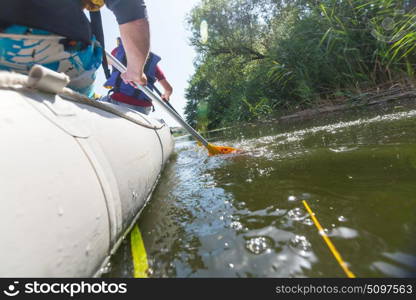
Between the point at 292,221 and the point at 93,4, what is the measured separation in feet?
5.38

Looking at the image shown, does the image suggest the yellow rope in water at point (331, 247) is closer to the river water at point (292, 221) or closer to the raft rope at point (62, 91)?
the river water at point (292, 221)

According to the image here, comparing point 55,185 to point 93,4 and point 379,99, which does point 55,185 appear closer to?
point 93,4

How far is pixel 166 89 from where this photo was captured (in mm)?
3850

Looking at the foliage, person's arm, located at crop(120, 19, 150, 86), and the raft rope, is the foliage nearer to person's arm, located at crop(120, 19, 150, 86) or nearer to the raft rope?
person's arm, located at crop(120, 19, 150, 86)

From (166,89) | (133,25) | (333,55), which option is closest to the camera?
(133,25)

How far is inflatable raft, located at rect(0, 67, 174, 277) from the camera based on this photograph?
0.47 metres

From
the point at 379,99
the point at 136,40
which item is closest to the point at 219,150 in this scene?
the point at 136,40

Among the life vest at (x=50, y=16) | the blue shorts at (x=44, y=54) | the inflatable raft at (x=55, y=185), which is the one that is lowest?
the inflatable raft at (x=55, y=185)

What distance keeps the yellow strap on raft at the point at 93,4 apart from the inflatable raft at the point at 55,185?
30.9 inches

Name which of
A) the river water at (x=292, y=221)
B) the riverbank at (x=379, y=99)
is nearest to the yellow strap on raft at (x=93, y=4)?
the river water at (x=292, y=221)

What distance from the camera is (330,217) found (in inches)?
30.5

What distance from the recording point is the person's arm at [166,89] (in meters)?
3.74

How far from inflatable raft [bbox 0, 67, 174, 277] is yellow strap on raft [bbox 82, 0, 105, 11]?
0.79 metres

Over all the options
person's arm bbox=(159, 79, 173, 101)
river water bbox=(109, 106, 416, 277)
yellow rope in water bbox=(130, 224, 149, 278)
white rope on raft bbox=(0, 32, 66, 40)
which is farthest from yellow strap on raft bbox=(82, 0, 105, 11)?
person's arm bbox=(159, 79, 173, 101)
